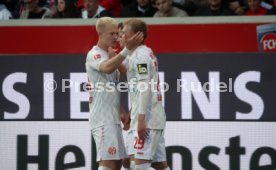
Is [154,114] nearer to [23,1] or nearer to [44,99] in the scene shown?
[44,99]

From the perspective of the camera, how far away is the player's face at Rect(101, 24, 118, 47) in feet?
25.2

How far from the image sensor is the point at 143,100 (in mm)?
7398

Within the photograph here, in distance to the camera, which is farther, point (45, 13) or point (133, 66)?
point (45, 13)

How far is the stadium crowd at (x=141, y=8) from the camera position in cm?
975

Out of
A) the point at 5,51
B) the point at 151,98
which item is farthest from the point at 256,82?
the point at 5,51

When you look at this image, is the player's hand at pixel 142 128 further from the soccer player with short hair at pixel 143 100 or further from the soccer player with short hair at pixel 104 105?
the soccer player with short hair at pixel 104 105

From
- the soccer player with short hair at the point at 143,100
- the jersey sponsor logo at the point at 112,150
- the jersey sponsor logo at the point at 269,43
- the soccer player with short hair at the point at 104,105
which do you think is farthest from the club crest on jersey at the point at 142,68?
the jersey sponsor logo at the point at 269,43

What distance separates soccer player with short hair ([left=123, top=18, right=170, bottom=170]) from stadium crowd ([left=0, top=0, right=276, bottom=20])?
227 centimetres

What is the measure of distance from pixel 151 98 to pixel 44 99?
203 cm

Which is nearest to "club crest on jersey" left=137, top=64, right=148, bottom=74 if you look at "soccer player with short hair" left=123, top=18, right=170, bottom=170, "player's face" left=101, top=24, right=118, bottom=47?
"soccer player with short hair" left=123, top=18, right=170, bottom=170

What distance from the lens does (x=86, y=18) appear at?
9492 mm

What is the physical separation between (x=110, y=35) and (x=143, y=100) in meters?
0.73

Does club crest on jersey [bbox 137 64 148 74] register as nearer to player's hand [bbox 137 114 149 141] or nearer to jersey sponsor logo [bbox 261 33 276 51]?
player's hand [bbox 137 114 149 141]

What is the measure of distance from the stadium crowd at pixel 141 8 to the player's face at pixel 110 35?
2.09 metres
